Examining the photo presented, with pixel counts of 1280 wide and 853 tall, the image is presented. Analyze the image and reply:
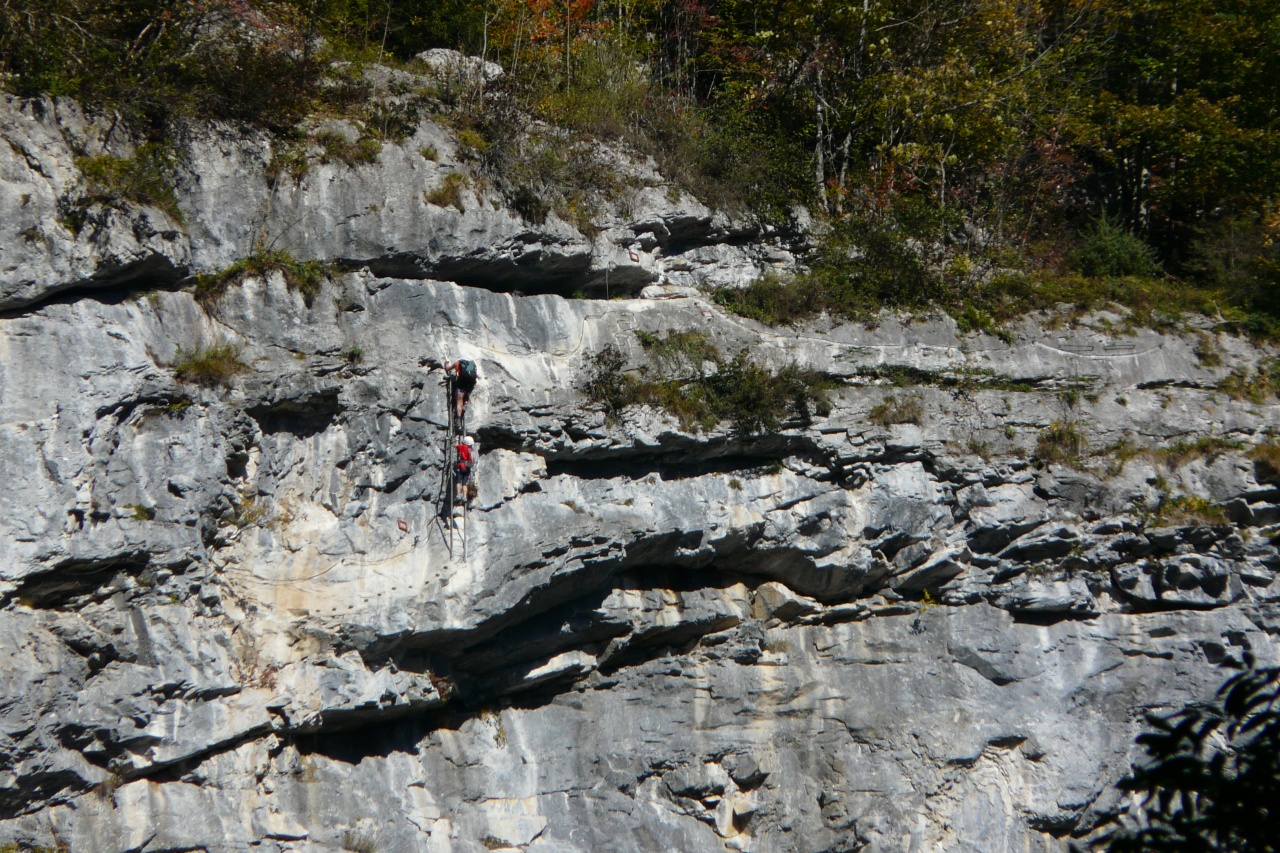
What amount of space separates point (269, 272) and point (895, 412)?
775 cm

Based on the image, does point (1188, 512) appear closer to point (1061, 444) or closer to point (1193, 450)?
point (1193, 450)

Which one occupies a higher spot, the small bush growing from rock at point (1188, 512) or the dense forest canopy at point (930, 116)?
the dense forest canopy at point (930, 116)

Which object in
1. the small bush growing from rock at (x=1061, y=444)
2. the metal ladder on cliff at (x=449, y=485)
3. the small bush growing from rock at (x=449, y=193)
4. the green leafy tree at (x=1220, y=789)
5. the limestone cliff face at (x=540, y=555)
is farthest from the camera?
the small bush growing from rock at (x=1061, y=444)

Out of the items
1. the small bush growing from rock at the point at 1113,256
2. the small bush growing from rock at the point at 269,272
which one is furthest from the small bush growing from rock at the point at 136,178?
the small bush growing from rock at the point at 1113,256

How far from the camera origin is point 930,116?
1532 centimetres

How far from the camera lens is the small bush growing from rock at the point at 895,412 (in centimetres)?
1316

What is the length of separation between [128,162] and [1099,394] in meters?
12.4

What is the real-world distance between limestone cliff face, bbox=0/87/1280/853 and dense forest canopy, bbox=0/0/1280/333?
3.80 feet

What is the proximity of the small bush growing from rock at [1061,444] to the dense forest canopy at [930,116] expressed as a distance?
2.00 meters

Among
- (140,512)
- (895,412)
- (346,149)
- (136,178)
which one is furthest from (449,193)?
(895,412)

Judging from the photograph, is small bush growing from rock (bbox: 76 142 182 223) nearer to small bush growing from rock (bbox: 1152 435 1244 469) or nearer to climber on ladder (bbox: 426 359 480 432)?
climber on ladder (bbox: 426 359 480 432)

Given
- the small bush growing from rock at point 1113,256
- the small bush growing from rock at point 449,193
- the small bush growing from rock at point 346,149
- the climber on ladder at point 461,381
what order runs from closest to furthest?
the climber on ladder at point 461,381 < the small bush growing from rock at point 346,149 < the small bush growing from rock at point 449,193 < the small bush growing from rock at point 1113,256

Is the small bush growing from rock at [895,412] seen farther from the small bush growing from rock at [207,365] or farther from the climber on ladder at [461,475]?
the small bush growing from rock at [207,365]

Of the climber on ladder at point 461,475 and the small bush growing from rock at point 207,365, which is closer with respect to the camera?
the small bush growing from rock at point 207,365
